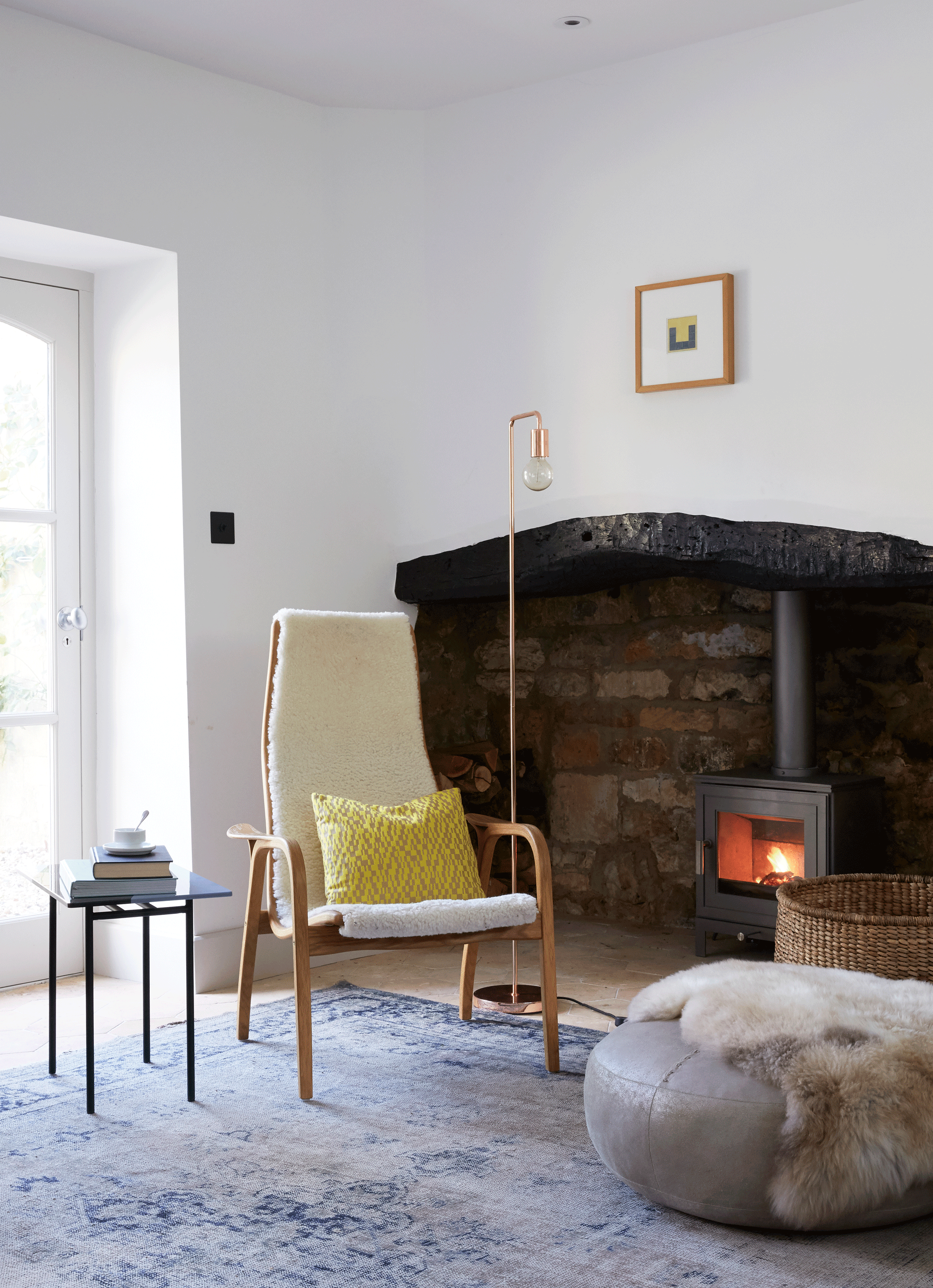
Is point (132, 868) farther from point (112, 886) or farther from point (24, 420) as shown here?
point (24, 420)

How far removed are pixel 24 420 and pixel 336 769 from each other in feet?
4.81

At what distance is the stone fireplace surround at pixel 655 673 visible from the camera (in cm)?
372

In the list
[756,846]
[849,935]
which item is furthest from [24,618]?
[849,935]

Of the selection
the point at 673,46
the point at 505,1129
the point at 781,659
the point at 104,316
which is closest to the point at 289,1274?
the point at 505,1129

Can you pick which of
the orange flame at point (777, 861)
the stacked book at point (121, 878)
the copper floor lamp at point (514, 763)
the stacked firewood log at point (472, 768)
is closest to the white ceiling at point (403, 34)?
the copper floor lamp at point (514, 763)

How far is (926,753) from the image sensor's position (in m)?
3.89

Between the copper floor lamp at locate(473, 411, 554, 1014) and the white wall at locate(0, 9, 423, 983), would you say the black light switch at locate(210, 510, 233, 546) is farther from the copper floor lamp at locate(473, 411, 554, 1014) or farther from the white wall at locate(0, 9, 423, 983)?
the copper floor lamp at locate(473, 411, 554, 1014)

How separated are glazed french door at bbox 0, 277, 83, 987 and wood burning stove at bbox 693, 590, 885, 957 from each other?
1.93 meters

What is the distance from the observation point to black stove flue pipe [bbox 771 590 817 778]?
12.5 ft

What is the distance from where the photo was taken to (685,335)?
12.1 feet

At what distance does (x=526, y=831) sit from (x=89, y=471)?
187cm

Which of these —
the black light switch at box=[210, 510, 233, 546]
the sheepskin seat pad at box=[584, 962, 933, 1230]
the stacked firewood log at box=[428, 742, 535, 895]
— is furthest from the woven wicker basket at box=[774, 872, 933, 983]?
the black light switch at box=[210, 510, 233, 546]

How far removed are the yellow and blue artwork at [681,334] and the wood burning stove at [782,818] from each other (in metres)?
0.78

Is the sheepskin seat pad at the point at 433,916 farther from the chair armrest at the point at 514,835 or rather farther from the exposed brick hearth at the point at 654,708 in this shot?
the exposed brick hearth at the point at 654,708
